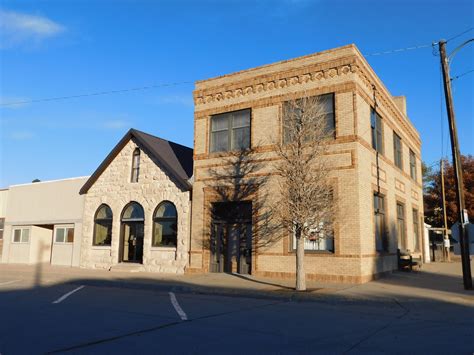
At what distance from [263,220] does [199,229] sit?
316 centimetres

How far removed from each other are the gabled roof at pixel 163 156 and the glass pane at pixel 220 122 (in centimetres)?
270

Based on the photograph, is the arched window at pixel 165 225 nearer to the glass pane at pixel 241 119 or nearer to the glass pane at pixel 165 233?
the glass pane at pixel 165 233

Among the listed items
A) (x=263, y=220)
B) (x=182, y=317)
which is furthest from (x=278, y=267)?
(x=182, y=317)

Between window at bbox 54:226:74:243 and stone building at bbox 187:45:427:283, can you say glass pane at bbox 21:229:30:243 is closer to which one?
window at bbox 54:226:74:243

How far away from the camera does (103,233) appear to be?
2344 cm

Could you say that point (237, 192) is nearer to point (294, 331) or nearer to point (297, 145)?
point (297, 145)

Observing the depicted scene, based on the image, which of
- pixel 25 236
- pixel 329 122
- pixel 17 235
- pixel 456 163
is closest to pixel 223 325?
pixel 456 163

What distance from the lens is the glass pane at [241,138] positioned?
1939 cm

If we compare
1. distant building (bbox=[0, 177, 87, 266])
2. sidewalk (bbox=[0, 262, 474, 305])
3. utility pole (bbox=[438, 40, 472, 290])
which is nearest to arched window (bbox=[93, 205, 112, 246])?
distant building (bbox=[0, 177, 87, 266])

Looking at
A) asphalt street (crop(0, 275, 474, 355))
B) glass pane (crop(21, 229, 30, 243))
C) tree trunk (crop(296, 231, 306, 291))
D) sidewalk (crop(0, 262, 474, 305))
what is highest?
glass pane (crop(21, 229, 30, 243))

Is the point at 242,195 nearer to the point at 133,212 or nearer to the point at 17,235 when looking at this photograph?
the point at 133,212

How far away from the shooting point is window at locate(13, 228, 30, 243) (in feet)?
91.8

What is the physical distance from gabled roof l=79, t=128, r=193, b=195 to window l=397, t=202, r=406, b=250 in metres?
10.3

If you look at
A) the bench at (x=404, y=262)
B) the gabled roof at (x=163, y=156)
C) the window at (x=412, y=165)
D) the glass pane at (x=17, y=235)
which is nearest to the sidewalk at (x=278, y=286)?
the bench at (x=404, y=262)
